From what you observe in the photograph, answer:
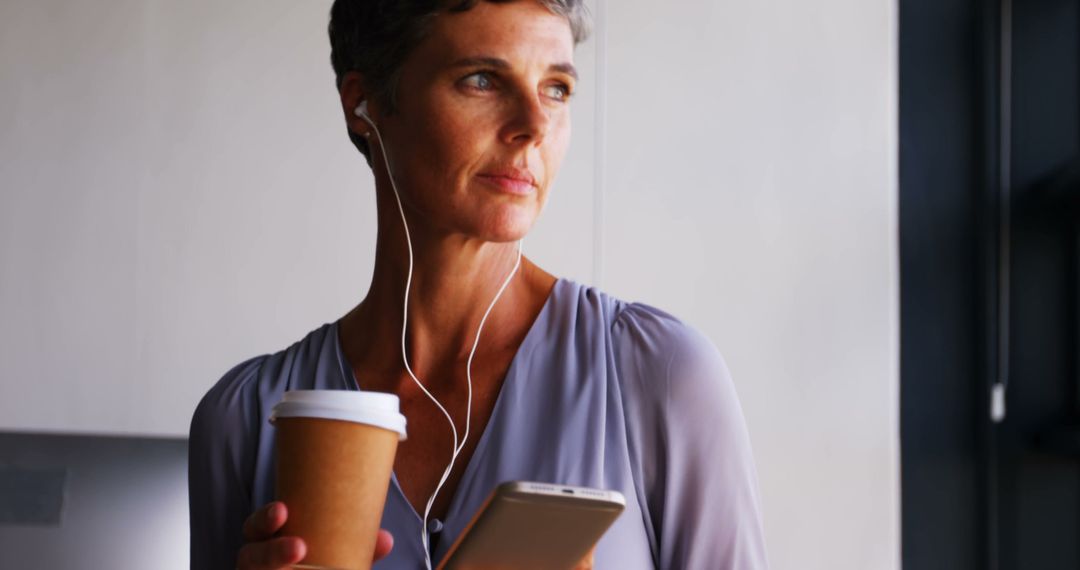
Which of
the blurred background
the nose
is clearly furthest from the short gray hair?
the blurred background

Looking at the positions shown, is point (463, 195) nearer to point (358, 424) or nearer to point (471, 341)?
point (471, 341)

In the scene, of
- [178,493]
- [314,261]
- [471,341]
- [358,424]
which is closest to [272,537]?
[358,424]

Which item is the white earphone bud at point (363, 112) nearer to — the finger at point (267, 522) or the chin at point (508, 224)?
the chin at point (508, 224)

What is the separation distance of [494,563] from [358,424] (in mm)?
159

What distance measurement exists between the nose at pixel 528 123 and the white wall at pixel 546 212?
3.74 feet

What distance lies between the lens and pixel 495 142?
4.05ft

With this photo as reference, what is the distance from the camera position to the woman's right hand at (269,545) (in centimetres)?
92

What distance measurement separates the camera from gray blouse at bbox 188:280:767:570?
46.1 inches

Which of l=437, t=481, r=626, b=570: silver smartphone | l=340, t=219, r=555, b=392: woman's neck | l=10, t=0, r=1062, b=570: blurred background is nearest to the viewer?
l=437, t=481, r=626, b=570: silver smartphone

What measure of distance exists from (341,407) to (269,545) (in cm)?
12

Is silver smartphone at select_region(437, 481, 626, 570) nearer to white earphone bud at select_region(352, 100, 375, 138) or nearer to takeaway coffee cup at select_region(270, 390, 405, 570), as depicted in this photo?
takeaway coffee cup at select_region(270, 390, 405, 570)

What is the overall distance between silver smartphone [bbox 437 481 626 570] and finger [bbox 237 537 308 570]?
120mm

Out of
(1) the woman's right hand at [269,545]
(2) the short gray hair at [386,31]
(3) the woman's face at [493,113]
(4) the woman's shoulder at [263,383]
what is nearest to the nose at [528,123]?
(3) the woman's face at [493,113]

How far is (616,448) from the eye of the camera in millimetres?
1194
